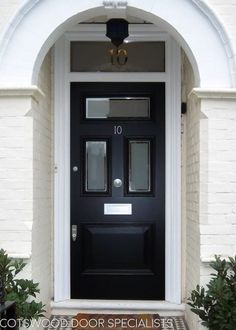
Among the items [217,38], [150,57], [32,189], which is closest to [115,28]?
[150,57]

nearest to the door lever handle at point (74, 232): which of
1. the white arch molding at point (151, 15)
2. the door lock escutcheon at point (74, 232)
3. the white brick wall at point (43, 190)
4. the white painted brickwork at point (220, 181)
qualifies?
the door lock escutcheon at point (74, 232)

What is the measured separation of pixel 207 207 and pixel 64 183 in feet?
5.42

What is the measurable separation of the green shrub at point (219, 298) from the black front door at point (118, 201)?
1292 mm

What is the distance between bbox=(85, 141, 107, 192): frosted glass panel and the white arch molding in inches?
50.3

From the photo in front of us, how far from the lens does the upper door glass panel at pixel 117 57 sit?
202 inches

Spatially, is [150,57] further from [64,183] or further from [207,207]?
[207,207]

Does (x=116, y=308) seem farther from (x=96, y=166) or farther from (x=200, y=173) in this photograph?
(x=200, y=173)

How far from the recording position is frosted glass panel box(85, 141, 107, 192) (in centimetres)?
514

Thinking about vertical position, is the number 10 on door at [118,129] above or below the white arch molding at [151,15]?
below

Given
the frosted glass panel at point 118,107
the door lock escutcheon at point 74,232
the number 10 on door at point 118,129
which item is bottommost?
the door lock escutcheon at point 74,232

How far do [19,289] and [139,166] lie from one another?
6.28 ft

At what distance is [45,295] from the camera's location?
466 cm

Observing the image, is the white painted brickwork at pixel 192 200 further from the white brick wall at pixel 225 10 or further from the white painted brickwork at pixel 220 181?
the white brick wall at pixel 225 10

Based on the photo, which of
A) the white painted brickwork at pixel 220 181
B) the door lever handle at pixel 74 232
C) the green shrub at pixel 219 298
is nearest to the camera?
the green shrub at pixel 219 298
